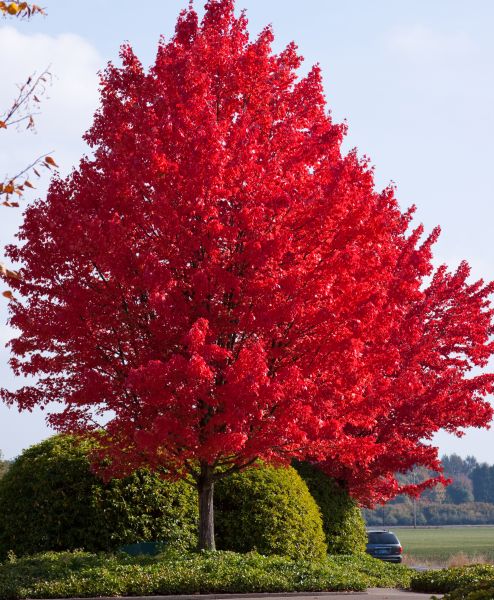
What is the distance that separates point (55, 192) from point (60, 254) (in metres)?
1.62

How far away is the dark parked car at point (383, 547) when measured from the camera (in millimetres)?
28859

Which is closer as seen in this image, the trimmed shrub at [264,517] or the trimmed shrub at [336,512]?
the trimmed shrub at [264,517]

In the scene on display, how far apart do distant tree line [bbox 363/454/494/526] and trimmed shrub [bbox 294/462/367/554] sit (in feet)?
384

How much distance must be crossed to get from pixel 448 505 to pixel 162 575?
150853mm

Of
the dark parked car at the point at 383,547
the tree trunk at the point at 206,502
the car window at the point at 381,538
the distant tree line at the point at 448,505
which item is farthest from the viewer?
the distant tree line at the point at 448,505

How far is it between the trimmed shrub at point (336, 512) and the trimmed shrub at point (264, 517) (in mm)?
2795

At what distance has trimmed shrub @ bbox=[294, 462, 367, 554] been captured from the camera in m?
23.1

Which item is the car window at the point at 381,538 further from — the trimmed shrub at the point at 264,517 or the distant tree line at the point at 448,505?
the distant tree line at the point at 448,505

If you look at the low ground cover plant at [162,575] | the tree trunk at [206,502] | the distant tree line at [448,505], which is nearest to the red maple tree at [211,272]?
the tree trunk at [206,502]

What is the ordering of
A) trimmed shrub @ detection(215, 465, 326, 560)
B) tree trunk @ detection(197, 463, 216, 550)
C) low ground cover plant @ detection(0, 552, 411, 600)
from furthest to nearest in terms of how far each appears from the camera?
trimmed shrub @ detection(215, 465, 326, 560)
tree trunk @ detection(197, 463, 216, 550)
low ground cover plant @ detection(0, 552, 411, 600)

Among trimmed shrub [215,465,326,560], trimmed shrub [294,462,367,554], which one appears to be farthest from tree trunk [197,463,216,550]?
trimmed shrub [294,462,367,554]

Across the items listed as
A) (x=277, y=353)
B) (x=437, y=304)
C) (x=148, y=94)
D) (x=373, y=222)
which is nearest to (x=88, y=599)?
(x=277, y=353)

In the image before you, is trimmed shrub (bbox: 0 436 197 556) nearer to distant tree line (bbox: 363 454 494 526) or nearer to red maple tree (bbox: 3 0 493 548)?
red maple tree (bbox: 3 0 493 548)

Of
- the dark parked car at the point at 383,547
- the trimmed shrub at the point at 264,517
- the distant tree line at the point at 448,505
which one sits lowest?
the dark parked car at the point at 383,547
